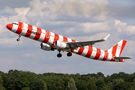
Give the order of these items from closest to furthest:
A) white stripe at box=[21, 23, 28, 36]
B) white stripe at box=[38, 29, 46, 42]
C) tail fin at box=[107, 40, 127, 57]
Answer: white stripe at box=[21, 23, 28, 36] < white stripe at box=[38, 29, 46, 42] < tail fin at box=[107, 40, 127, 57]

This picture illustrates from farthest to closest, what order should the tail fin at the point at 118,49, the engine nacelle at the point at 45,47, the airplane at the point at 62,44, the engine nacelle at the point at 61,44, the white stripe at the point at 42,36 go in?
the tail fin at the point at 118,49 < the engine nacelle at the point at 45,47 < the engine nacelle at the point at 61,44 < the white stripe at the point at 42,36 < the airplane at the point at 62,44

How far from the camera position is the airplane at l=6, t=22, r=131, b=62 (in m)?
55.2

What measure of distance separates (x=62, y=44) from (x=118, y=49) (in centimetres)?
2262

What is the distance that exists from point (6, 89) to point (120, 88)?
260ft

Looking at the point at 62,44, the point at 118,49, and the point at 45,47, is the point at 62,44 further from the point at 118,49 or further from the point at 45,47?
the point at 118,49

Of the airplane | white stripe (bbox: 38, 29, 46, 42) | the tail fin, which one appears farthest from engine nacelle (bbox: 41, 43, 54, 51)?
the tail fin

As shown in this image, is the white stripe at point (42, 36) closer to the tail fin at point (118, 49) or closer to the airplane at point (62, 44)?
the airplane at point (62, 44)

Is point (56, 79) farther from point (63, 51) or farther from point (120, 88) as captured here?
point (63, 51)

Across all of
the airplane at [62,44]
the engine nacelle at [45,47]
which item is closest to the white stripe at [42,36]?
the airplane at [62,44]

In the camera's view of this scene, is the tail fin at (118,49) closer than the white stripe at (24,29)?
No

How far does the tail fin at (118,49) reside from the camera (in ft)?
244

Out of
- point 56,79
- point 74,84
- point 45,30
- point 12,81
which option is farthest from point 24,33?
point 56,79

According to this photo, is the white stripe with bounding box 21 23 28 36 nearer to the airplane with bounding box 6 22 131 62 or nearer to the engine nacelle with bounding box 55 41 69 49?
the airplane with bounding box 6 22 131 62

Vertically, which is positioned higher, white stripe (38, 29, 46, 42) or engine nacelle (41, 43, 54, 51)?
white stripe (38, 29, 46, 42)
